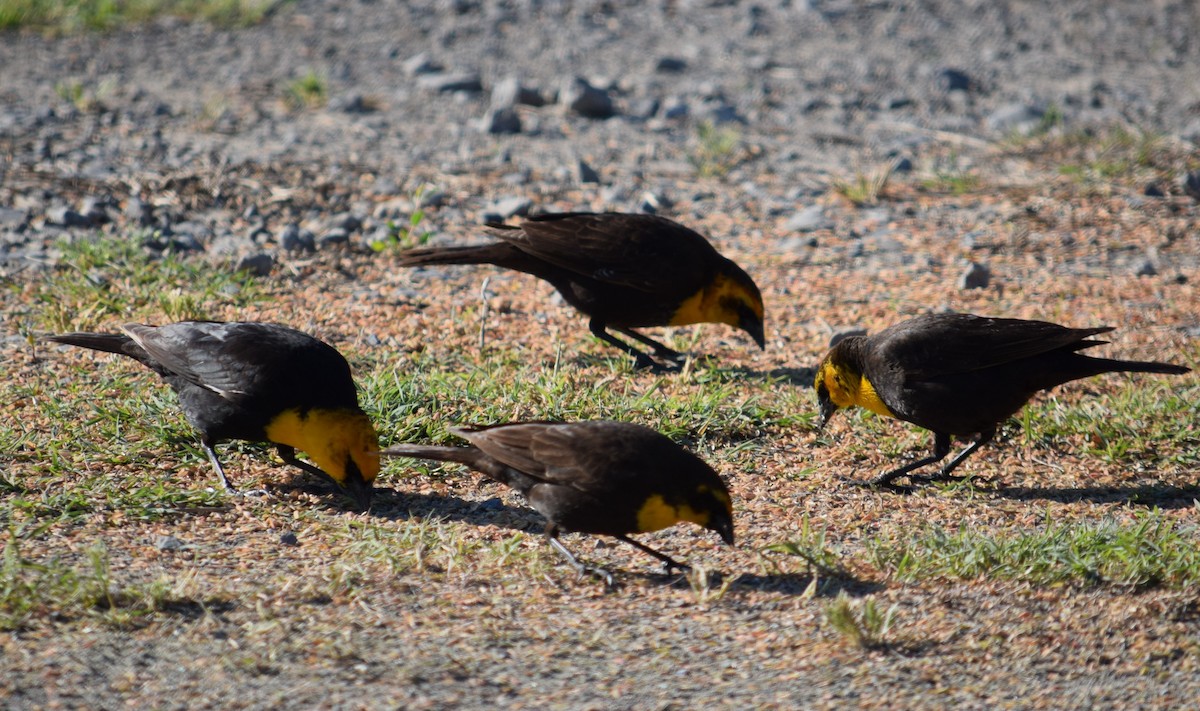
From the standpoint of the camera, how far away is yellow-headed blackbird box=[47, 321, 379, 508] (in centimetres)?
526

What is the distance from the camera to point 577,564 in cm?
478

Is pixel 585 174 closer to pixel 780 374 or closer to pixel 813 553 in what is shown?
pixel 780 374

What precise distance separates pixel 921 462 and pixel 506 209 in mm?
4128

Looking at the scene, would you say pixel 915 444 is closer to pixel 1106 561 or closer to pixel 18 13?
pixel 1106 561

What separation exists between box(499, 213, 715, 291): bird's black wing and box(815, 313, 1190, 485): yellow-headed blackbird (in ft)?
5.14

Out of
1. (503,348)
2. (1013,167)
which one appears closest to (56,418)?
(503,348)

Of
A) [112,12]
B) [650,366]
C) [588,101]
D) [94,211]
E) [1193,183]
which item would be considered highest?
[112,12]

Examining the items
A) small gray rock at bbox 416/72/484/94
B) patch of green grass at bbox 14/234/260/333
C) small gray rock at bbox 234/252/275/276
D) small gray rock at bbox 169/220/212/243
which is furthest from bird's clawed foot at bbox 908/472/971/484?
small gray rock at bbox 416/72/484/94

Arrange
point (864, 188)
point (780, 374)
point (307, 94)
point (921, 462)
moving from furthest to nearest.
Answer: point (307, 94), point (864, 188), point (780, 374), point (921, 462)

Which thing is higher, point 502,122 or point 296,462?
point 502,122

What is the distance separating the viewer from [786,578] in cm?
480

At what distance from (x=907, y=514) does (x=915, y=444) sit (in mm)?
855

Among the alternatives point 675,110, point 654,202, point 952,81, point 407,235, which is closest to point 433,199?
point 407,235

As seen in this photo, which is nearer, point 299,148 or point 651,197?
point 651,197
